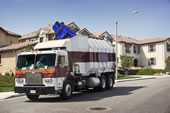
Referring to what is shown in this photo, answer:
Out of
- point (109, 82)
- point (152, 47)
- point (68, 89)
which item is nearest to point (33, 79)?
point (68, 89)

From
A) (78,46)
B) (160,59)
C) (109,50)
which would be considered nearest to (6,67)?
(109,50)

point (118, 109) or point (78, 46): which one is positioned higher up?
point (78, 46)

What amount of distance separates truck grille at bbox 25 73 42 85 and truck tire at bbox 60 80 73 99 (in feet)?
4.51

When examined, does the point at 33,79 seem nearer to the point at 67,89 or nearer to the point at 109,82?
the point at 67,89

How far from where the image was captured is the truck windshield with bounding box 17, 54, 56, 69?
17969mm

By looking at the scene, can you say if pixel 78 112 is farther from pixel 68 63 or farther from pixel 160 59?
pixel 160 59

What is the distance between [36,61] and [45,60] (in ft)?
1.86

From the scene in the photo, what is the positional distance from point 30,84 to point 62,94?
1.72 metres

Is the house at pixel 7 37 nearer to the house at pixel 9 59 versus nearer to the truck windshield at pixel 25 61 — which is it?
the house at pixel 9 59

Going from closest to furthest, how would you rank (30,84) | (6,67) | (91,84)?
(30,84) → (91,84) → (6,67)

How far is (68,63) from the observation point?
62.8 ft

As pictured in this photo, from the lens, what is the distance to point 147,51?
75.9 metres

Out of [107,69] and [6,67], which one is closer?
[107,69]

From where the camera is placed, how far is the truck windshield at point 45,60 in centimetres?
1792
